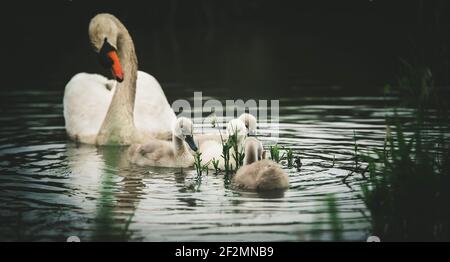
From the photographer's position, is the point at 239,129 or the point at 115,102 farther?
the point at 115,102

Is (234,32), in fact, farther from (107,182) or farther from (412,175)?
(412,175)

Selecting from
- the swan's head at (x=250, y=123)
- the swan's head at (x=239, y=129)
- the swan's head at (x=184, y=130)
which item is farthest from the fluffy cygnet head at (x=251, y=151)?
the swan's head at (x=184, y=130)

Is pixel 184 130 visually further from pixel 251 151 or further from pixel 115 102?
pixel 115 102

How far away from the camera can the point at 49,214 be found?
8.30 m

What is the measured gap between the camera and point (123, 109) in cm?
1285

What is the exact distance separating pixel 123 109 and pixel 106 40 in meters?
0.89

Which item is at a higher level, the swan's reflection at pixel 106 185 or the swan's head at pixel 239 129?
the swan's head at pixel 239 129

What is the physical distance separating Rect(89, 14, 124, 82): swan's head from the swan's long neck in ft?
0.63

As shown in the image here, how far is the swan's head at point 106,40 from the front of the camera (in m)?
12.7

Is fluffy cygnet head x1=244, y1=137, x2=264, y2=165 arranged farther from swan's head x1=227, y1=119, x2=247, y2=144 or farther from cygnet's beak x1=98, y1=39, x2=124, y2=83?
cygnet's beak x1=98, y1=39, x2=124, y2=83

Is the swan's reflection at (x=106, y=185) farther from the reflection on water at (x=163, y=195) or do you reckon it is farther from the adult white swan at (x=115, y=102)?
the adult white swan at (x=115, y=102)

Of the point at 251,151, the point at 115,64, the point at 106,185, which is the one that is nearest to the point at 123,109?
the point at 115,64

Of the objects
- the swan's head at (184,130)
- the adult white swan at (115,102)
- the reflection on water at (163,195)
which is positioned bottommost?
the reflection on water at (163,195)
